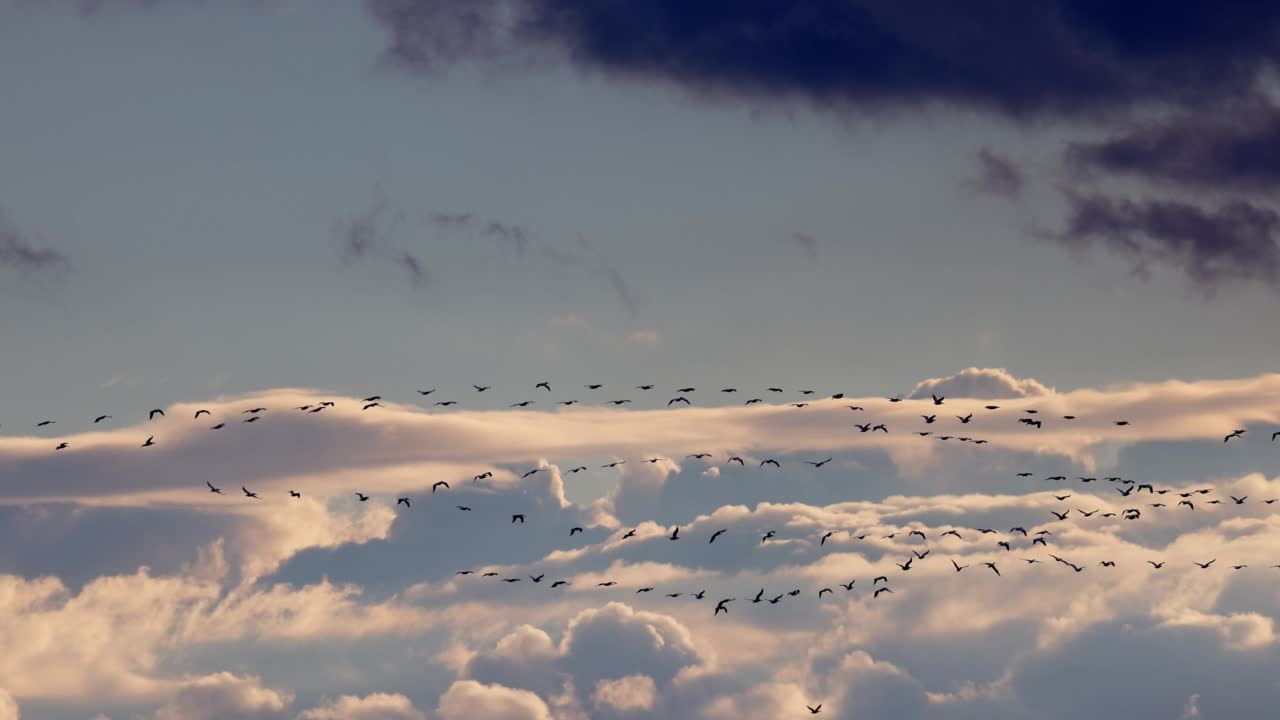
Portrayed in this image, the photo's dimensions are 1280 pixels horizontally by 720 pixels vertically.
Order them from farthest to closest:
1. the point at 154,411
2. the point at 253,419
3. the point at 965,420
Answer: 1. the point at 965,420
2. the point at 253,419
3. the point at 154,411

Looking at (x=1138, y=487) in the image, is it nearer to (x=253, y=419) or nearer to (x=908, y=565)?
(x=908, y=565)

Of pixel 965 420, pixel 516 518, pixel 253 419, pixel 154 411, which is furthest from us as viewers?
pixel 516 518

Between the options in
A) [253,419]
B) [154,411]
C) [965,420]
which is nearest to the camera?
[154,411]

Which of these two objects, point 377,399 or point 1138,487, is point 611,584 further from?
point 1138,487

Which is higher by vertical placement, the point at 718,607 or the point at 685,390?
the point at 685,390

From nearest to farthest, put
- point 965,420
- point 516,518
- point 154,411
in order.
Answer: point 154,411 → point 965,420 → point 516,518

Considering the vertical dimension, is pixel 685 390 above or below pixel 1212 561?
above

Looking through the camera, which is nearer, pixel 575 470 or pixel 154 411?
pixel 154 411

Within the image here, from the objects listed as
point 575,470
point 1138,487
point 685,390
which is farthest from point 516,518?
point 1138,487

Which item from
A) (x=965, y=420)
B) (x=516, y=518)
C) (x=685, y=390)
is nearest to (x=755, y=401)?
(x=685, y=390)
